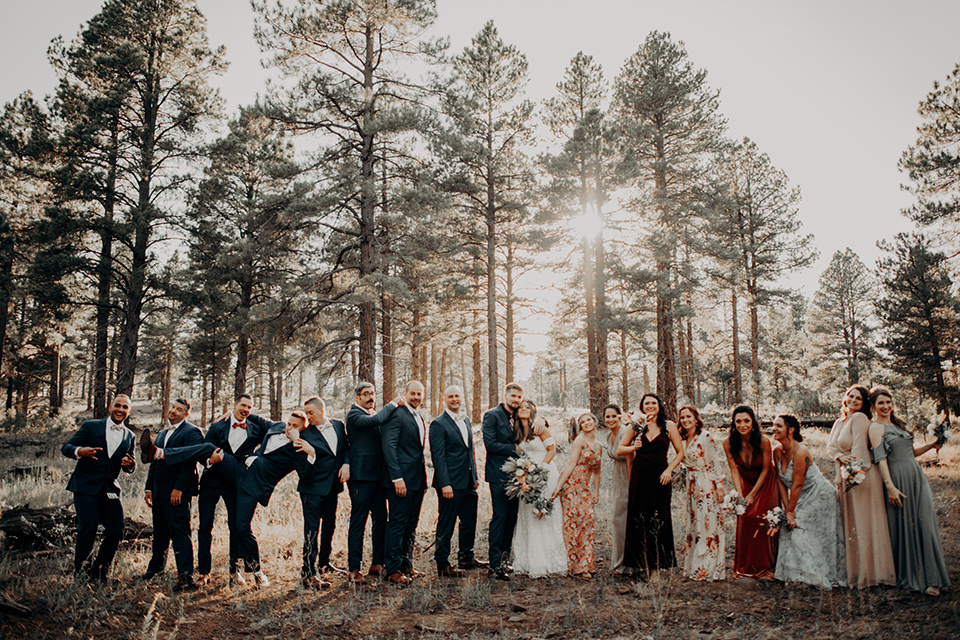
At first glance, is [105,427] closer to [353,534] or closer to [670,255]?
[353,534]

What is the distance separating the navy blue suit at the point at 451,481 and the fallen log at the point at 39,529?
4360 mm

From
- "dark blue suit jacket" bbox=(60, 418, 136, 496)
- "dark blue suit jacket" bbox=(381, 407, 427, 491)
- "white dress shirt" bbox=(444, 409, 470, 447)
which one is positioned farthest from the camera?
"white dress shirt" bbox=(444, 409, 470, 447)

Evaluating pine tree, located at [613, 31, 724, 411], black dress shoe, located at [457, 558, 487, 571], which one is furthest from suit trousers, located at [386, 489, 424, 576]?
pine tree, located at [613, 31, 724, 411]

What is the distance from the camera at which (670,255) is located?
18.0 m

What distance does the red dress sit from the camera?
19.8 feet

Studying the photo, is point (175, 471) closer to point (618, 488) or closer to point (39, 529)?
point (39, 529)

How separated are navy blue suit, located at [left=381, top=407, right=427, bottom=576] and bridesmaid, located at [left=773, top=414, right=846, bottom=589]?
4.23 metres

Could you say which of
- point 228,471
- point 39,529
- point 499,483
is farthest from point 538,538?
point 39,529

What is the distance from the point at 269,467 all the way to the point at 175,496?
0.99m

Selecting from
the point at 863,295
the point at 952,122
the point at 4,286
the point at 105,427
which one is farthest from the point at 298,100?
the point at 863,295

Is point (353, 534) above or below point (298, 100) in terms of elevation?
below

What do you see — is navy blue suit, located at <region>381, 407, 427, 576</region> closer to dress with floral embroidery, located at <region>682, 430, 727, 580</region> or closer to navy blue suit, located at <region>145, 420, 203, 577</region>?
navy blue suit, located at <region>145, 420, 203, 577</region>

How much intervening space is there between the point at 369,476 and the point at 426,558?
173cm

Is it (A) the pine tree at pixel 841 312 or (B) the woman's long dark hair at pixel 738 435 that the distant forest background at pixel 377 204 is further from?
(A) the pine tree at pixel 841 312
